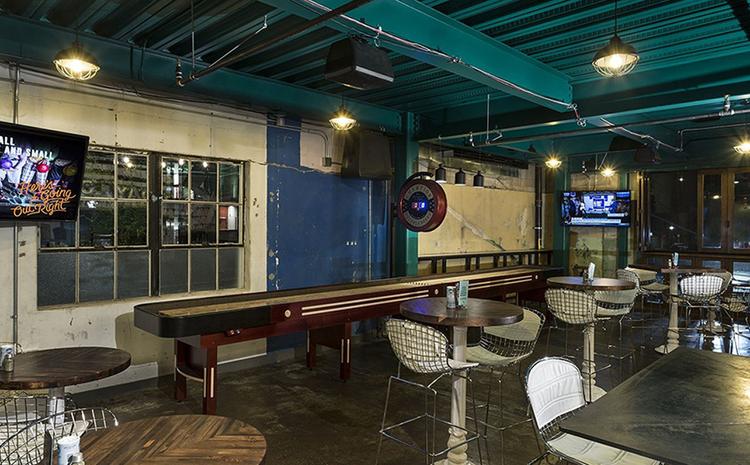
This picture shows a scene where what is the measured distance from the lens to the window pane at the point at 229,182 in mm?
5512

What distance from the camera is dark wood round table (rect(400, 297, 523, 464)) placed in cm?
316

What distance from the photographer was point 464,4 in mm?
3730

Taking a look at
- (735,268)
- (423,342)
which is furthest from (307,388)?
(735,268)

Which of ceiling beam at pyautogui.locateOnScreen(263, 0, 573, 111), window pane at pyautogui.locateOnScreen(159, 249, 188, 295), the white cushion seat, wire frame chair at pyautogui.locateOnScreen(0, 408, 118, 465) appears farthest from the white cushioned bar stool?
window pane at pyautogui.locateOnScreen(159, 249, 188, 295)

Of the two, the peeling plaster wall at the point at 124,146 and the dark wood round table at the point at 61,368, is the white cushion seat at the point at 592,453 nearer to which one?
the dark wood round table at the point at 61,368

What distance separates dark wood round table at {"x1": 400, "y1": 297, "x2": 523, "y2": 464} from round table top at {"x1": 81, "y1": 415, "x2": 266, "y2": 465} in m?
1.58

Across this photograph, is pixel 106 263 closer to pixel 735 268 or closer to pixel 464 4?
pixel 464 4

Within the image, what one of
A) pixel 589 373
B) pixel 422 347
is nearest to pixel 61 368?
pixel 422 347

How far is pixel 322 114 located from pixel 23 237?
10.8 feet

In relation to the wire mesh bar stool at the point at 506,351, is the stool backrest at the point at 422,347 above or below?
above

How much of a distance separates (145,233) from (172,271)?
48cm

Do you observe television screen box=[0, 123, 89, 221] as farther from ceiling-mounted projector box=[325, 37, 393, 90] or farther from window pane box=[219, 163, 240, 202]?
ceiling-mounted projector box=[325, 37, 393, 90]

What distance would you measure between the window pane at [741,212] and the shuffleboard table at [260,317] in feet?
18.9

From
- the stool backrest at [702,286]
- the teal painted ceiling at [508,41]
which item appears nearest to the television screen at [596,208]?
the teal painted ceiling at [508,41]
